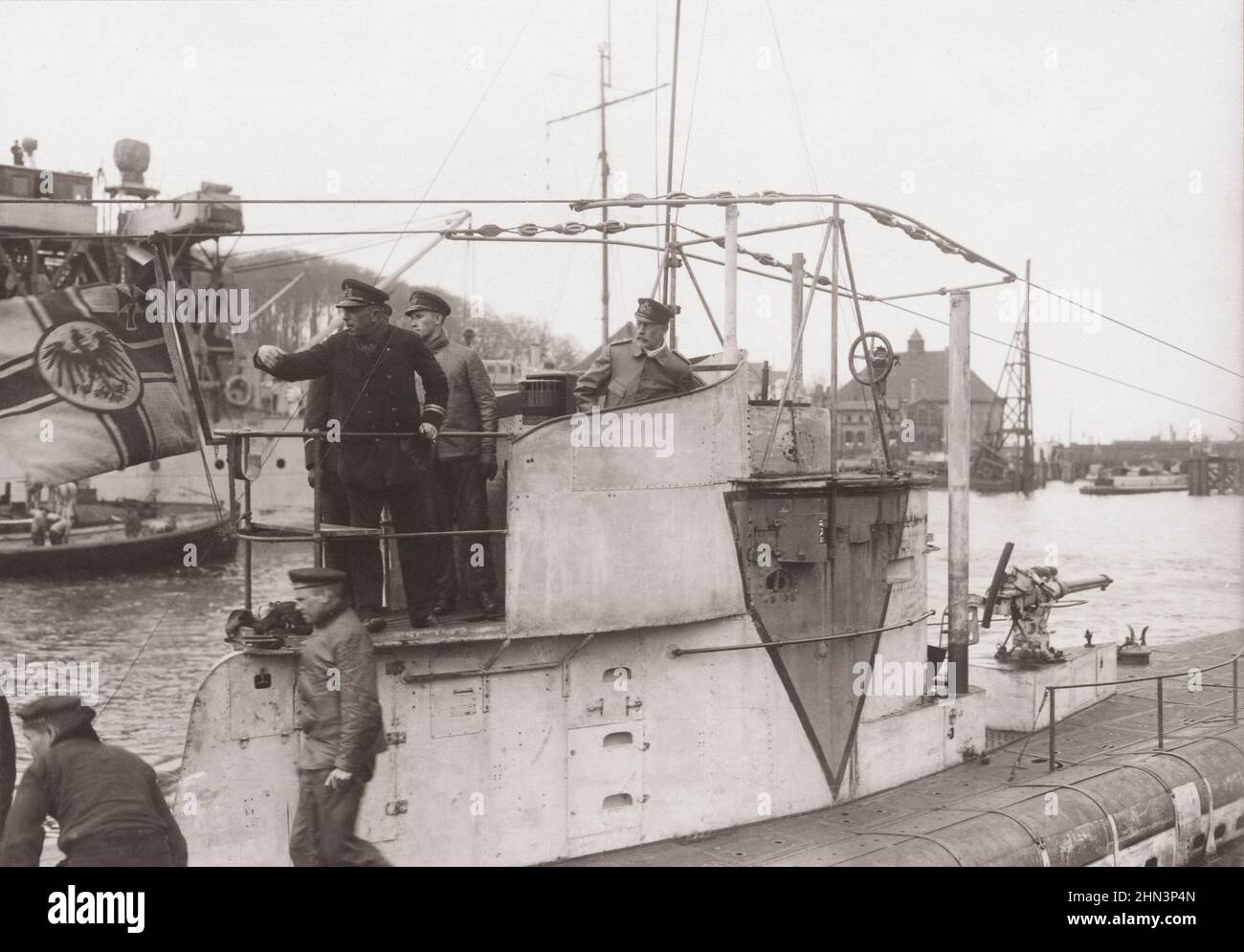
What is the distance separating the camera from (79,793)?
16.6 feet

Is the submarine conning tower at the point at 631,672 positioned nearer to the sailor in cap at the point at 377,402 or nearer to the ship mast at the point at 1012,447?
the sailor in cap at the point at 377,402

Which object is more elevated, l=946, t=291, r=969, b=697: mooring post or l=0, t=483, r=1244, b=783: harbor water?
l=946, t=291, r=969, b=697: mooring post

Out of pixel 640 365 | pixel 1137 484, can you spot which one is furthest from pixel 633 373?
pixel 1137 484

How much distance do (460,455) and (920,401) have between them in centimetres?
6837

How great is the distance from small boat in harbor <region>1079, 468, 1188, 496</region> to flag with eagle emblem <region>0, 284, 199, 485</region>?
247 ft

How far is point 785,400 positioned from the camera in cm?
788

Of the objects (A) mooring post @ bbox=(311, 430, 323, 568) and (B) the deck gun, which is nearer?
(A) mooring post @ bbox=(311, 430, 323, 568)

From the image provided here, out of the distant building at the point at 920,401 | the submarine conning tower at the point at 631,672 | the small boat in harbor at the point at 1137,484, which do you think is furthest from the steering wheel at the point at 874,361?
the small boat in harbor at the point at 1137,484

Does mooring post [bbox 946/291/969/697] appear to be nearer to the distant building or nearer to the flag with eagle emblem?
the flag with eagle emblem

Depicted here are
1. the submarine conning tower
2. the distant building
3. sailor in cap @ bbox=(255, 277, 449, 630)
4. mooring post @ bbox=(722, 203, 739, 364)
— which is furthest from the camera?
the distant building

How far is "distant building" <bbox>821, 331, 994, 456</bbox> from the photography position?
2613 inches

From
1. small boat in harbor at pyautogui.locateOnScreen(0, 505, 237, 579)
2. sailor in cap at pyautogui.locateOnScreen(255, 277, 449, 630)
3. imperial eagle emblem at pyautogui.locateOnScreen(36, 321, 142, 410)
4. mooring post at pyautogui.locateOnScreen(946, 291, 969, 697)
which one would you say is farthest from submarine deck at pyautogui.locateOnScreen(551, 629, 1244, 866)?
small boat in harbor at pyautogui.locateOnScreen(0, 505, 237, 579)
